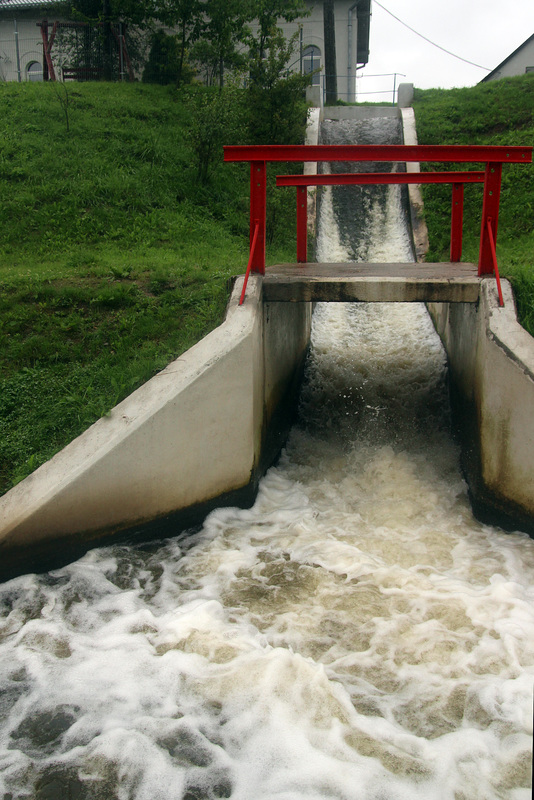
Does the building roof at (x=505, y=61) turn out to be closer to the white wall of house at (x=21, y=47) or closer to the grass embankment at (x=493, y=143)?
the grass embankment at (x=493, y=143)

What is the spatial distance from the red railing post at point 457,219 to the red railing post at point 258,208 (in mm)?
Result: 3516

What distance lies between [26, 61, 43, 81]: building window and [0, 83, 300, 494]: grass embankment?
11732 mm

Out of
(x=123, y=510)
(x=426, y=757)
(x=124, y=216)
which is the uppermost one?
(x=124, y=216)

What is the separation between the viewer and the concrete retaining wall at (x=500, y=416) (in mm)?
5371

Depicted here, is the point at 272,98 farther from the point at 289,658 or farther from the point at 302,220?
the point at 289,658

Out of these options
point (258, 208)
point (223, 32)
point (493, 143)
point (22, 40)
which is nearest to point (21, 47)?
point (22, 40)

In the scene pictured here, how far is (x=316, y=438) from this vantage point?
7805mm

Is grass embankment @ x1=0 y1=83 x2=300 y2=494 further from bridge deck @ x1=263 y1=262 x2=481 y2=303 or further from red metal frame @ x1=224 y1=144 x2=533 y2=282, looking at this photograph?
red metal frame @ x1=224 y1=144 x2=533 y2=282

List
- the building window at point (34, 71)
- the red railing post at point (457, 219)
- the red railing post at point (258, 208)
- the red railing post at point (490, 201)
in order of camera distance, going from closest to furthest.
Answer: the red railing post at point (490, 201)
the red railing post at point (258, 208)
the red railing post at point (457, 219)
the building window at point (34, 71)

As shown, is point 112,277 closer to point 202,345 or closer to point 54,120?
point 202,345

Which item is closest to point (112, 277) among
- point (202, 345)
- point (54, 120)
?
point (202, 345)

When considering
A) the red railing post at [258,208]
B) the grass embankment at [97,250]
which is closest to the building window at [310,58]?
the grass embankment at [97,250]

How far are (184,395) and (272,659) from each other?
2424mm

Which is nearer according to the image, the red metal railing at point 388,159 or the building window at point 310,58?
the red metal railing at point 388,159
